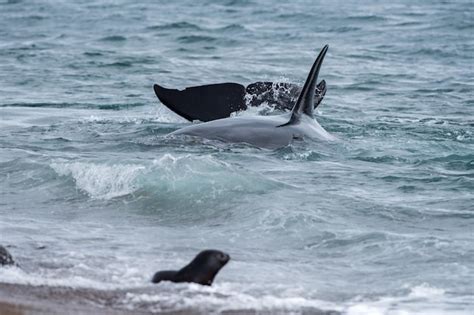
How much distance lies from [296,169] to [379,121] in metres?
4.03

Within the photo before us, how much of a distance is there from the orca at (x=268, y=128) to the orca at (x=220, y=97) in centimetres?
45

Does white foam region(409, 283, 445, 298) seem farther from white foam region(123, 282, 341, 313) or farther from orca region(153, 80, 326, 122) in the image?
orca region(153, 80, 326, 122)

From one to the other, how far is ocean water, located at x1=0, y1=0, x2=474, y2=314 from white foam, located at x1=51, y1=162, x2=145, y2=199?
0.8 inches

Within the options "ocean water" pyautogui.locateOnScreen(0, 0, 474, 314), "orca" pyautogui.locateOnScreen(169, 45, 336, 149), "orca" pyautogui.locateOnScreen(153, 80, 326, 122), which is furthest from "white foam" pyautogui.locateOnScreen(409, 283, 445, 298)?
"orca" pyautogui.locateOnScreen(153, 80, 326, 122)

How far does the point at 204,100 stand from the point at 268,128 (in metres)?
1.00

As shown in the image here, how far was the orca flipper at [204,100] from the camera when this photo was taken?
473 inches

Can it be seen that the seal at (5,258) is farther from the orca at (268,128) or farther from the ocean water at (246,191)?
the orca at (268,128)

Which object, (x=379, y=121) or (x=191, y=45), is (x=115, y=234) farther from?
(x=191, y=45)

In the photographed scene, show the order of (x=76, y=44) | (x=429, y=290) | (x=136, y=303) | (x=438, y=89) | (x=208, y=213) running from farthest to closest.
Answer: (x=76, y=44), (x=438, y=89), (x=208, y=213), (x=429, y=290), (x=136, y=303)

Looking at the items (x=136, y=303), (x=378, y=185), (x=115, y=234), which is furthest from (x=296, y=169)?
(x=136, y=303)

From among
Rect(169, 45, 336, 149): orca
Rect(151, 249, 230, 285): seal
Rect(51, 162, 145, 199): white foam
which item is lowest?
Rect(51, 162, 145, 199): white foam

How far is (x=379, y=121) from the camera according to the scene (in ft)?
47.9

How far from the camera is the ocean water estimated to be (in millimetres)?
7066

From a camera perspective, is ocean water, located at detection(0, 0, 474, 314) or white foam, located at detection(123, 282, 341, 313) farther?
ocean water, located at detection(0, 0, 474, 314)
